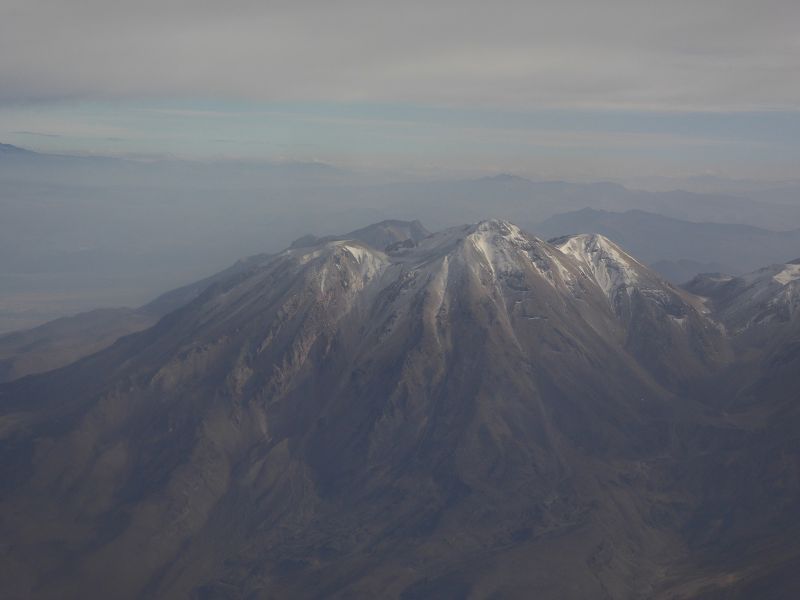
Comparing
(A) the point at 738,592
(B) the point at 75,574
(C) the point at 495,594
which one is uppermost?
(A) the point at 738,592

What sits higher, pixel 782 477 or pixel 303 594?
pixel 782 477

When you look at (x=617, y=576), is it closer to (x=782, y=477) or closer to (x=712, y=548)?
(x=712, y=548)

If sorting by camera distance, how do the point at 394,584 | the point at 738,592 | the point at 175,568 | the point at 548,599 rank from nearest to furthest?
the point at 738,592 → the point at 548,599 → the point at 394,584 → the point at 175,568

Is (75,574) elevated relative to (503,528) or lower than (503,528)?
lower

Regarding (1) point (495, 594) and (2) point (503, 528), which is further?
(2) point (503, 528)

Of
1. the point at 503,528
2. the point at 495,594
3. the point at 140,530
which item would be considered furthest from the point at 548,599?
the point at 140,530

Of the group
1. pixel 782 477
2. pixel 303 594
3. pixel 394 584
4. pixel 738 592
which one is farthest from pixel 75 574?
pixel 782 477

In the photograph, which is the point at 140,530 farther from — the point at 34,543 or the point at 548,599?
the point at 548,599

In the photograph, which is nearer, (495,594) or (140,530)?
(495,594)

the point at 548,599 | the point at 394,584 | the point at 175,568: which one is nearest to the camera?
the point at 548,599
